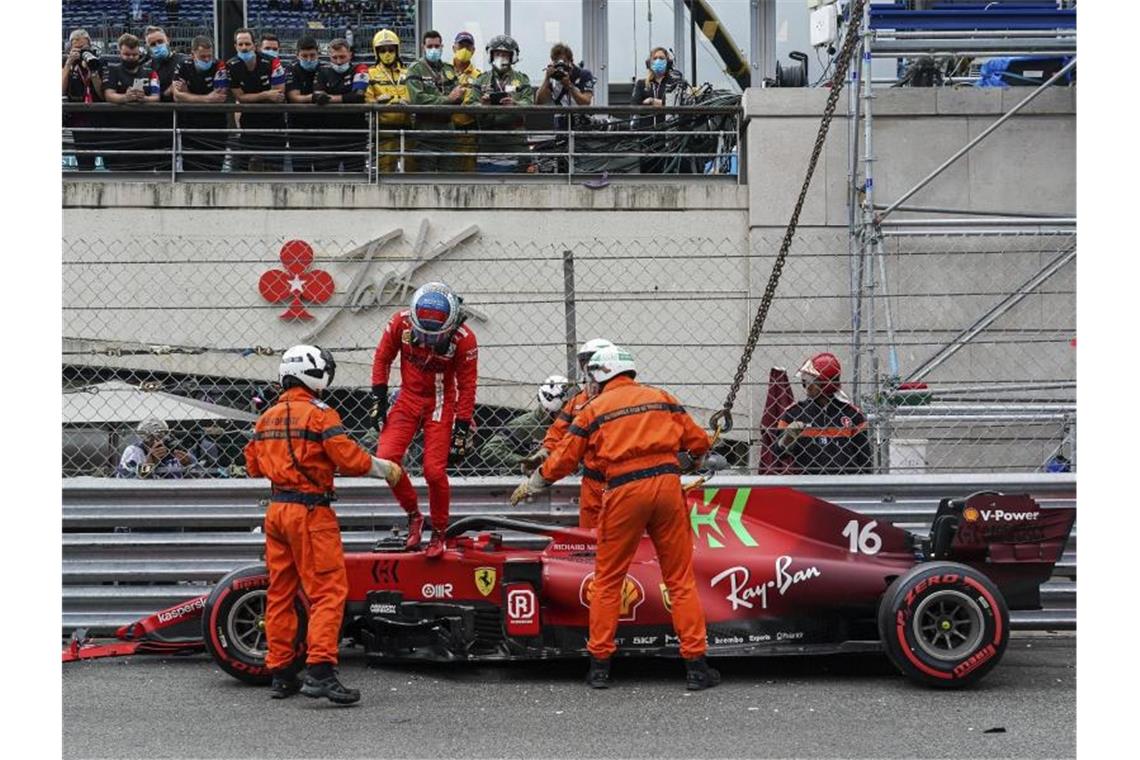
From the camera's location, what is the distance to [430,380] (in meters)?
9.11

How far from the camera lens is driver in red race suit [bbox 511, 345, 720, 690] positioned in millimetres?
7867

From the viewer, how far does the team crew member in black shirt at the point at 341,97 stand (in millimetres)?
13258

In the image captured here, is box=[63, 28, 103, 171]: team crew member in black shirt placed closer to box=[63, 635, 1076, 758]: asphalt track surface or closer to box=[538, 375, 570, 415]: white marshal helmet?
box=[538, 375, 570, 415]: white marshal helmet

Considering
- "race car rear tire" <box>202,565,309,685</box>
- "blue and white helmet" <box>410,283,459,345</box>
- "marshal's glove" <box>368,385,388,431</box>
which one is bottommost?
"race car rear tire" <box>202,565,309,685</box>

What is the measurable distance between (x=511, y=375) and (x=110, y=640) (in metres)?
4.08

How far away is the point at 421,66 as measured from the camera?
1345 centimetres

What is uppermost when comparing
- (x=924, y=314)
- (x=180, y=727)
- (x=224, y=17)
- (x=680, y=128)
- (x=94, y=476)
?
(x=224, y=17)

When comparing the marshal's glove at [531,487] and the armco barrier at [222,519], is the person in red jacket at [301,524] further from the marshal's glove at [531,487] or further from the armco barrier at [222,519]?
the armco barrier at [222,519]

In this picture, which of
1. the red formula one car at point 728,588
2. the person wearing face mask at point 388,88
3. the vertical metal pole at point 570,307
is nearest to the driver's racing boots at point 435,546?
the red formula one car at point 728,588

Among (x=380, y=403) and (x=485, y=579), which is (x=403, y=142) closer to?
(x=380, y=403)

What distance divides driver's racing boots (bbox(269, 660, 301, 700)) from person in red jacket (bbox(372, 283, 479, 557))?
1392 millimetres

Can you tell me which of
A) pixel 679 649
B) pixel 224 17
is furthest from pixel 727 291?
pixel 224 17

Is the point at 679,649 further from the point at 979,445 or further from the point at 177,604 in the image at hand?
the point at 979,445

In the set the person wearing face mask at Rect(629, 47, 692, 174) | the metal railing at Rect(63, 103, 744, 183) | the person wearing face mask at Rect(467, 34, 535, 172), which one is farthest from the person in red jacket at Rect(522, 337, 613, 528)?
the person wearing face mask at Rect(629, 47, 692, 174)
